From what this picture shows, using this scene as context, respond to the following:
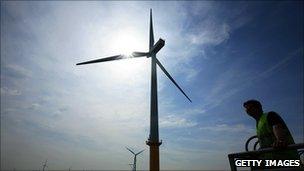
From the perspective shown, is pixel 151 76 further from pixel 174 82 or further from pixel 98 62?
pixel 98 62

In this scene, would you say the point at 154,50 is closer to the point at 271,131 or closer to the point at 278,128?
the point at 271,131

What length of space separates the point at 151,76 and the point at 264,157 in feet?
74.3

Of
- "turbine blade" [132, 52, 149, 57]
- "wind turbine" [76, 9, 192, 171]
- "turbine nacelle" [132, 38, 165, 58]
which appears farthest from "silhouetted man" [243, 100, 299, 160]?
"turbine blade" [132, 52, 149, 57]

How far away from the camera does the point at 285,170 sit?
11.4ft

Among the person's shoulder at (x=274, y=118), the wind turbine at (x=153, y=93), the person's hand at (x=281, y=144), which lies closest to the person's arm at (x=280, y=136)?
the person's hand at (x=281, y=144)

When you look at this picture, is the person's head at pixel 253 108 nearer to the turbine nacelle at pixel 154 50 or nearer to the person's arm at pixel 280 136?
the person's arm at pixel 280 136

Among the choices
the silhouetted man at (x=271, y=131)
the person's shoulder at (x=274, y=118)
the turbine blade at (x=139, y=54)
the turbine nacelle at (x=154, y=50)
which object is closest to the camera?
the silhouetted man at (x=271, y=131)

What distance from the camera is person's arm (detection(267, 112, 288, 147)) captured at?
141 inches

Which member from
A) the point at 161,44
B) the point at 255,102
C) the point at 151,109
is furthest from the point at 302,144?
the point at 161,44

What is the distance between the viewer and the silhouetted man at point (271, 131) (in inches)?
151

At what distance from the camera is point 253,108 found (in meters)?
4.99

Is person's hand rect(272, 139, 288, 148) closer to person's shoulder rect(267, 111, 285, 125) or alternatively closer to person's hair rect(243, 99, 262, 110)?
person's shoulder rect(267, 111, 285, 125)

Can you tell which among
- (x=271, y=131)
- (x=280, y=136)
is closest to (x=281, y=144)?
(x=280, y=136)

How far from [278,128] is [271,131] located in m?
0.60
